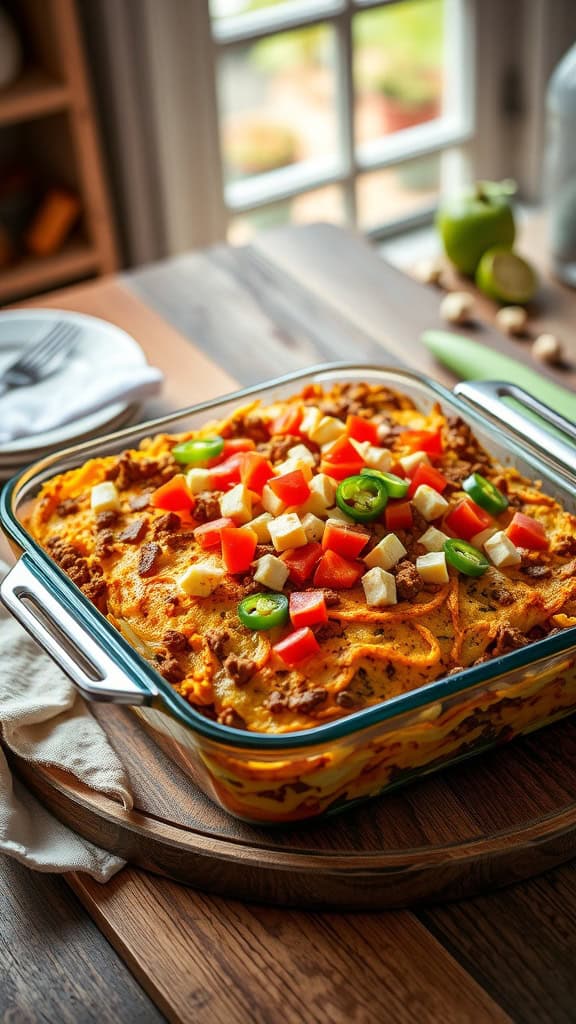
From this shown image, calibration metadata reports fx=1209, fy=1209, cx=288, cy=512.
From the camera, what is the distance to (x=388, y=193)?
4.14 m

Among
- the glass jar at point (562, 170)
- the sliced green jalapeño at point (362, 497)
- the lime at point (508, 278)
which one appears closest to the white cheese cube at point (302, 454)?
the sliced green jalapeño at point (362, 497)

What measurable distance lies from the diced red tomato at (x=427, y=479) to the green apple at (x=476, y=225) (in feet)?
3.28

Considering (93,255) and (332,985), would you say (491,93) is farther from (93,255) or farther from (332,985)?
(332,985)

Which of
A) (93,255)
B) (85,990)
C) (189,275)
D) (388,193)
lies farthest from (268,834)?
(388,193)

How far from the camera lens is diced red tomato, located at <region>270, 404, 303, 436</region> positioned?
5.44 ft

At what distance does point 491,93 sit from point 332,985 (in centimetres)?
336

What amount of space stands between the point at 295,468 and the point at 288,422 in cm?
17

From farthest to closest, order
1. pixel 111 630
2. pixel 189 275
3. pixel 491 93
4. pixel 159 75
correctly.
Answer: pixel 491 93
pixel 159 75
pixel 189 275
pixel 111 630

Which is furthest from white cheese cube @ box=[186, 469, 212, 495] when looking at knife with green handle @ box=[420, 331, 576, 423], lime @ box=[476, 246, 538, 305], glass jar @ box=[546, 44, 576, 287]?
glass jar @ box=[546, 44, 576, 287]

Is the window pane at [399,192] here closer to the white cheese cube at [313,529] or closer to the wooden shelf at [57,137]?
the wooden shelf at [57,137]

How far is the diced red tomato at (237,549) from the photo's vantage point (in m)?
1.40

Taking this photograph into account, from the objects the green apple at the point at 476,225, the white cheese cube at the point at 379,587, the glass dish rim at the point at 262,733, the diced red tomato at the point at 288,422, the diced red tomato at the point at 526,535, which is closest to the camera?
the glass dish rim at the point at 262,733

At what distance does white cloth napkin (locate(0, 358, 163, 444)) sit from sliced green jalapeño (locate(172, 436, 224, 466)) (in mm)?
318

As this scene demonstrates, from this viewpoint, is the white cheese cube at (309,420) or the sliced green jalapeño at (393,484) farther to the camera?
the white cheese cube at (309,420)
